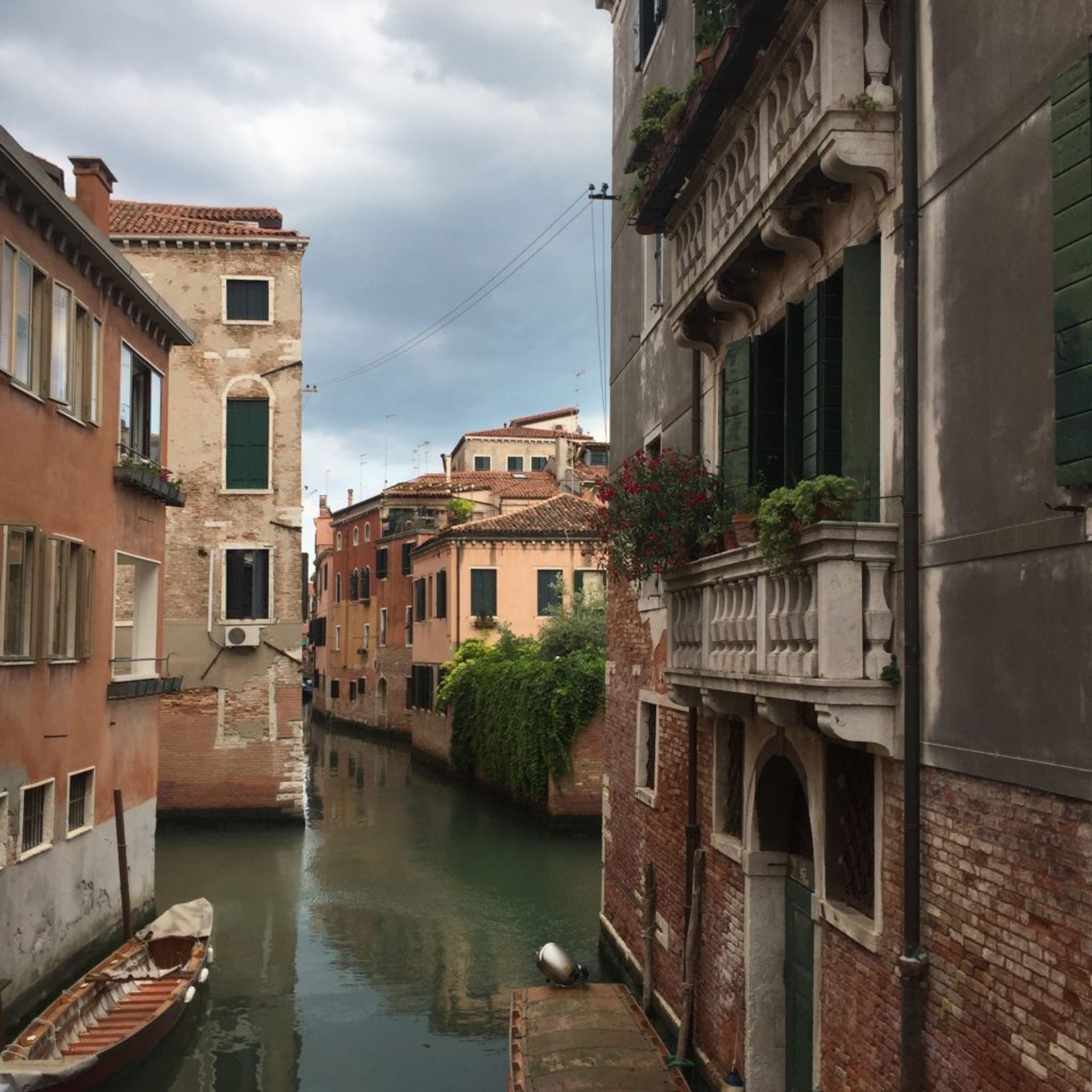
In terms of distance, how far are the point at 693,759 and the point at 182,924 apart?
22.2 feet

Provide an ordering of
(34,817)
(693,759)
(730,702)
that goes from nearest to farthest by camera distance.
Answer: (730,702) → (693,759) → (34,817)

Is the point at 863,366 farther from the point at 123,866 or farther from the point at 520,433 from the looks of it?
the point at 520,433

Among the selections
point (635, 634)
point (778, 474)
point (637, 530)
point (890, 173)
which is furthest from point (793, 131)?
point (635, 634)

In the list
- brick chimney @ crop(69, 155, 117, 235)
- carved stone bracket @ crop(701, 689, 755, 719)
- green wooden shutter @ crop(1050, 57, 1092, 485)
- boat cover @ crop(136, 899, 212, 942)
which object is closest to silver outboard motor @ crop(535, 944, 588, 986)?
carved stone bracket @ crop(701, 689, 755, 719)

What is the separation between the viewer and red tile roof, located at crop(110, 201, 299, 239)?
26.1m

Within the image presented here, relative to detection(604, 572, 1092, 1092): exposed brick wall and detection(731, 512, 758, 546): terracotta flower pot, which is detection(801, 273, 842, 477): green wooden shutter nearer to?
detection(731, 512, 758, 546): terracotta flower pot

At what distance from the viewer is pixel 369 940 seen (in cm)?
1716

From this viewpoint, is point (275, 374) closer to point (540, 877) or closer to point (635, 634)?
point (540, 877)

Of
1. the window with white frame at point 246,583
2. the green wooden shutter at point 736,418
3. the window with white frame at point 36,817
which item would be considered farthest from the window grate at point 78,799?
the window with white frame at point 246,583

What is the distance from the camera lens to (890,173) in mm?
6285

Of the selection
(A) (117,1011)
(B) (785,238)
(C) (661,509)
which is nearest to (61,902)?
(A) (117,1011)

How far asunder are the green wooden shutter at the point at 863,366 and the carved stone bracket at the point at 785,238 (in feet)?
2.07

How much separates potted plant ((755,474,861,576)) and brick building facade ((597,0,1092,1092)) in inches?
4.1

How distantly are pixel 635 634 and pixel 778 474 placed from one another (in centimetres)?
490
